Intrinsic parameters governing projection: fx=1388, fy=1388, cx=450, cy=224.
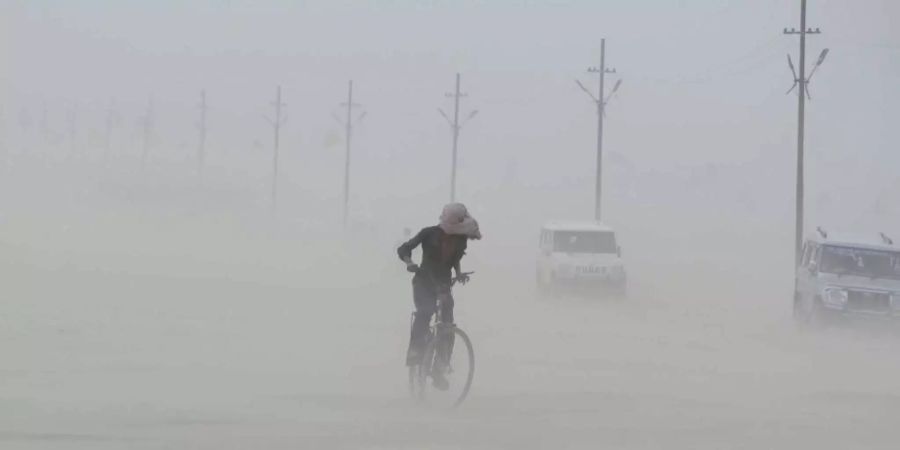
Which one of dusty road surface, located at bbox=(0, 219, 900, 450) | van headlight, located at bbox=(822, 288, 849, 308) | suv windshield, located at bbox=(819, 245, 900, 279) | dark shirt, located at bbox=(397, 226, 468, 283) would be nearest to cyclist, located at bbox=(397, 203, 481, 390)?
dark shirt, located at bbox=(397, 226, 468, 283)

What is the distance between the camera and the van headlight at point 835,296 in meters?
23.8

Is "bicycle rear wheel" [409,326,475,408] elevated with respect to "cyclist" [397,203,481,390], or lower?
lower

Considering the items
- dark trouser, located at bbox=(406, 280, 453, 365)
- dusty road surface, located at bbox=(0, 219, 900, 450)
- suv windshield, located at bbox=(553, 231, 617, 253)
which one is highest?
suv windshield, located at bbox=(553, 231, 617, 253)

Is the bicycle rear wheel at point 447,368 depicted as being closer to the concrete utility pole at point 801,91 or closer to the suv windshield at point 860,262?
the suv windshield at point 860,262

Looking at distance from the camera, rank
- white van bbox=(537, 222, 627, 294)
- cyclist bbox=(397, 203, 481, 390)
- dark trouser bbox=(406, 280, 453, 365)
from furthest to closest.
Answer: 1. white van bbox=(537, 222, 627, 294)
2. dark trouser bbox=(406, 280, 453, 365)
3. cyclist bbox=(397, 203, 481, 390)

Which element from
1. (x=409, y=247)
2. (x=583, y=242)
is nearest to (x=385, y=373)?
(x=409, y=247)

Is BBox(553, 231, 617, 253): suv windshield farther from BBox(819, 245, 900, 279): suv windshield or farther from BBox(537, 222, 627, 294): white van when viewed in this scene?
BBox(819, 245, 900, 279): suv windshield

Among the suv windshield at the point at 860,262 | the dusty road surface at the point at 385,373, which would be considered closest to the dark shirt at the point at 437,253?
the dusty road surface at the point at 385,373

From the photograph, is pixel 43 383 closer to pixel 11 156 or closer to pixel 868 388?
pixel 868 388

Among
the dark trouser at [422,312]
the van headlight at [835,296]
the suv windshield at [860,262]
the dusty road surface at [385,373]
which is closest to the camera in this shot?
the dusty road surface at [385,373]

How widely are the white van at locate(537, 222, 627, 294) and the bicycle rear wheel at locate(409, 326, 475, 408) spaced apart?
1941 centimetres

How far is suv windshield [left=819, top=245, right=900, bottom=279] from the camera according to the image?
2423 centimetres

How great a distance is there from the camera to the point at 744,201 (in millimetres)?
137875

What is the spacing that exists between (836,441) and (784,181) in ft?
526
